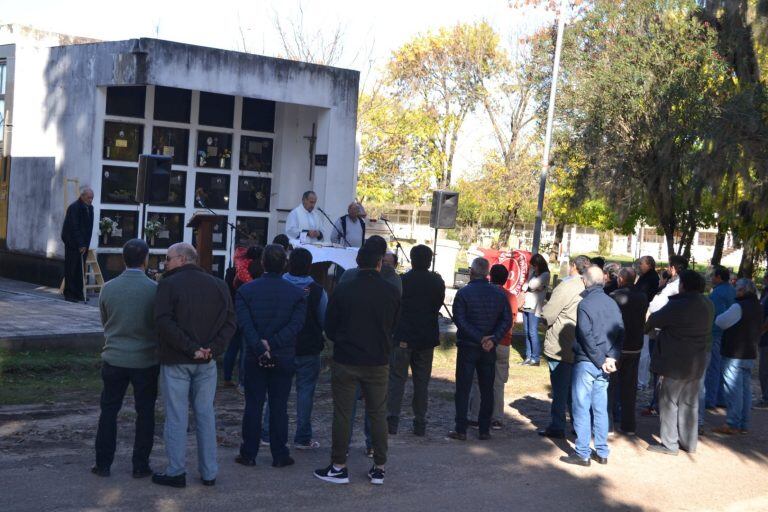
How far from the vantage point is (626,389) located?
10.6 m

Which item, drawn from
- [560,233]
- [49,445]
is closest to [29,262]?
[49,445]

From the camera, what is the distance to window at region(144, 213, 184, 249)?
695 inches

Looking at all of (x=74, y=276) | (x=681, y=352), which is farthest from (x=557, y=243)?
(x=681, y=352)

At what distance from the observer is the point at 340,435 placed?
24.9 ft

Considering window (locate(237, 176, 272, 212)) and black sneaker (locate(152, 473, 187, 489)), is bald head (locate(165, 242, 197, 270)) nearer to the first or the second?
black sneaker (locate(152, 473, 187, 489))

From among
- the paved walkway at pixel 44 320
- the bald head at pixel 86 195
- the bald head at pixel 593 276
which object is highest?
the bald head at pixel 86 195

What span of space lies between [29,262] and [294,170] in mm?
5314

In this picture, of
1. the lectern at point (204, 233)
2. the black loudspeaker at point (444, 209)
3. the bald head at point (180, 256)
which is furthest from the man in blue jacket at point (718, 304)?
the lectern at point (204, 233)

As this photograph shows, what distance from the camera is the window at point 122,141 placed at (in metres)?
17.0

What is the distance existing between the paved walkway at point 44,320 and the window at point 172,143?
3241 millimetres

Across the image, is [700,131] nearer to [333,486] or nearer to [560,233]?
[333,486]

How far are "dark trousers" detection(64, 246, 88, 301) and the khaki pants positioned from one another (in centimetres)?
803

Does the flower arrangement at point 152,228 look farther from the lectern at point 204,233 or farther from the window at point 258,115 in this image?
the window at point 258,115

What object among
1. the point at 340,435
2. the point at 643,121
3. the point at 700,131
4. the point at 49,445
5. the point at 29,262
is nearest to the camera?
the point at 340,435
